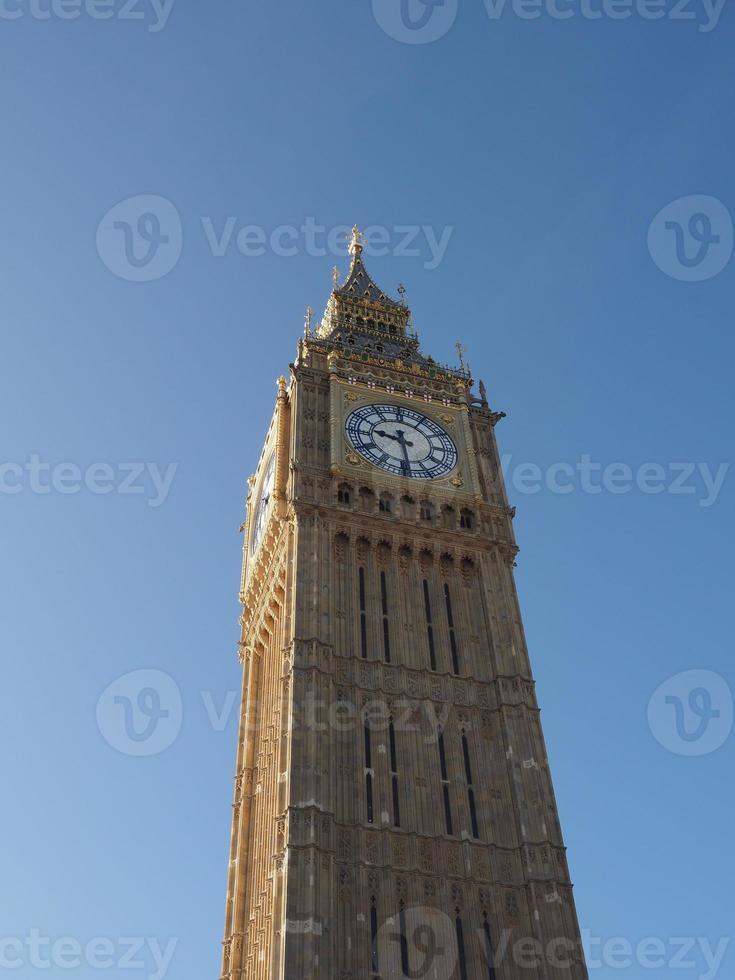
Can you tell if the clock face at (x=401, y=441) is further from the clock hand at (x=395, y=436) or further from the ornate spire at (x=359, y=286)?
the ornate spire at (x=359, y=286)

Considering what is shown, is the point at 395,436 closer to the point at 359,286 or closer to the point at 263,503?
the point at 263,503

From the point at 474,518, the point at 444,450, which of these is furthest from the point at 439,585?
the point at 444,450

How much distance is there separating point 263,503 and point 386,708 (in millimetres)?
16580

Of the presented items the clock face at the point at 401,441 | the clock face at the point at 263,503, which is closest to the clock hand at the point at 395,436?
the clock face at the point at 401,441

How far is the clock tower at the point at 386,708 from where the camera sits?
124 ft

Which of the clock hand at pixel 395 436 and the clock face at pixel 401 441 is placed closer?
the clock face at pixel 401 441

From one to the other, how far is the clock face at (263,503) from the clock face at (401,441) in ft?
14.8

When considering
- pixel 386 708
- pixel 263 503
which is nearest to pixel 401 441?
pixel 263 503

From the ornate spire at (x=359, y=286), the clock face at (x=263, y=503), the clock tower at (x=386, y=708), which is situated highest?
the ornate spire at (x=359, y=286)

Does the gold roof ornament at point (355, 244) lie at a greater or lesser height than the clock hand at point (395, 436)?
greater

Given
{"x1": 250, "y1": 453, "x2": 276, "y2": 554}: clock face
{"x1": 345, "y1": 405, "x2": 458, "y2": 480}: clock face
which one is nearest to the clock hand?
{"x1": 345, "y1": 405, "x2": 458, "y2": 480}: clock face

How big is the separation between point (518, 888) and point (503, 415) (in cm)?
2686

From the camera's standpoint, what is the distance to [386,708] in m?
44.0

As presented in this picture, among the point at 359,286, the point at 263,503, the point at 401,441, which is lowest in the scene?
the point at 263,503
